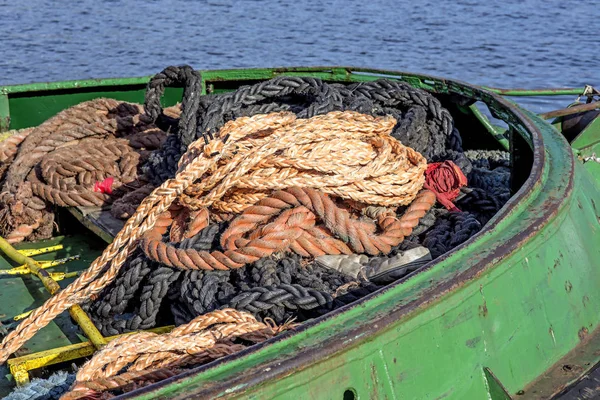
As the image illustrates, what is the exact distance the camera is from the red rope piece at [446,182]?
3369 mm

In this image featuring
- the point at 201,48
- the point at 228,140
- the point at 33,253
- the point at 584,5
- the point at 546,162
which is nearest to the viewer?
the point at 228,140

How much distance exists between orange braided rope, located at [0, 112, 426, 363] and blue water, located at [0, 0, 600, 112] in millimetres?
7699

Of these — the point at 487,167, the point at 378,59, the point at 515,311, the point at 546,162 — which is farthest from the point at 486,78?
the point at 515,311

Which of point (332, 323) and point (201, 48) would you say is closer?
point (332, 323)

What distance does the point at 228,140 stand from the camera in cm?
297

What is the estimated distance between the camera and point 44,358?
9.37ft

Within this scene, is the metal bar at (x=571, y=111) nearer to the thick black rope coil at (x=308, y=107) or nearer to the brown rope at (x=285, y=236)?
the thick black rope coil at (x=308, y=107)

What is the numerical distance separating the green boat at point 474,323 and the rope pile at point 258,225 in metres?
0.27

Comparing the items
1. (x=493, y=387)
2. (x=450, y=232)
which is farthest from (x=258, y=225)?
(x=493, y=387)

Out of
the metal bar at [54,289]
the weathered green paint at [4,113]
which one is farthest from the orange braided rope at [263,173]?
the weathered green paint at [4,113]

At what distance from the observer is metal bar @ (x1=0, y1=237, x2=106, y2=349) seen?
2926 mm

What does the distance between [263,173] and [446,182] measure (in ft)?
2.97

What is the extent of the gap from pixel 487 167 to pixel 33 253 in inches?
95.8

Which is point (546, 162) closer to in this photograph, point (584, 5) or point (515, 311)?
point (515, 311)
